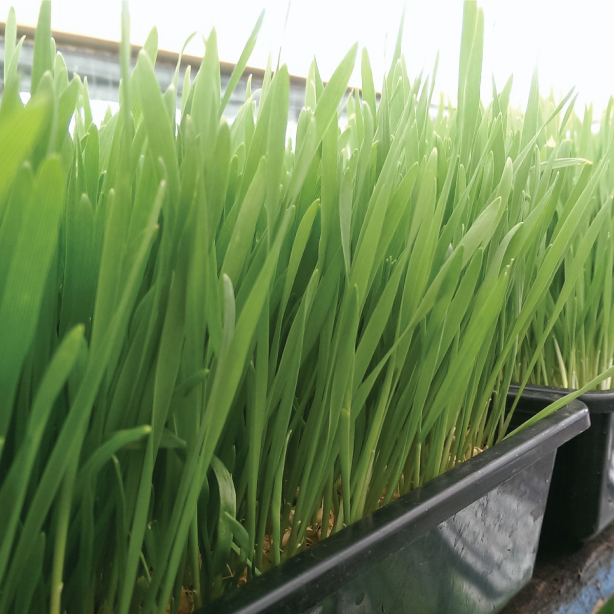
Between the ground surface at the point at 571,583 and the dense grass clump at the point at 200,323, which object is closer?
the dense grass clump at the point at 200,323

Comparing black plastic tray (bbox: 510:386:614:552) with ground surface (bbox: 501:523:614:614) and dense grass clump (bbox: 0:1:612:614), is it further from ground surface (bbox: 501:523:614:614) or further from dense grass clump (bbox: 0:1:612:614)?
dense grass clump (bbox: 0:1:612:614)

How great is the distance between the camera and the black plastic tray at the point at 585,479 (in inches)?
15.3

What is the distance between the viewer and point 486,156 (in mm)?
311

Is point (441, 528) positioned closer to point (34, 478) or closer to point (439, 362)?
point (439, 362)

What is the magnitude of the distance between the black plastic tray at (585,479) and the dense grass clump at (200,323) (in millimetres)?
136

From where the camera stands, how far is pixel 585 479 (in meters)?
0.39

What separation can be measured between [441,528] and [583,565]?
0.22 metres

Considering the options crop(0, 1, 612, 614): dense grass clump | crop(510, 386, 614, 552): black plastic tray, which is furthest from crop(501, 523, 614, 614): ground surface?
crop(0, 1, 612, 614): dense grass clump

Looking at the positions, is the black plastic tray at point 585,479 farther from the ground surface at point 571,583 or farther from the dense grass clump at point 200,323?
the dense grass clump at point 200,323

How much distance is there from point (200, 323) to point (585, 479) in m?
0.36

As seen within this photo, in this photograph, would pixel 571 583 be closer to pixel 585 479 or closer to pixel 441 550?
pixel 585 479

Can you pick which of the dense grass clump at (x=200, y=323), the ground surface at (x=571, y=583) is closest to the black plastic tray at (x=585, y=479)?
the ground surface at (x=571, y=583)

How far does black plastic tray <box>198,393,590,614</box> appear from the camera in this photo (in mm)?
173

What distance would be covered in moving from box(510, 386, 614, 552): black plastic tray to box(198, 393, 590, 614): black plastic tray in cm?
4
